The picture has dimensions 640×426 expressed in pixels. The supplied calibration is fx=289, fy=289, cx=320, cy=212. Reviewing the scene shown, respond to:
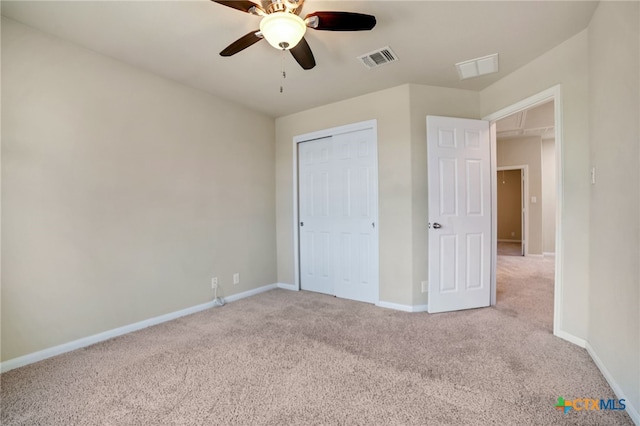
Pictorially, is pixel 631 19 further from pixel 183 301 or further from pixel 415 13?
pixel 183 301

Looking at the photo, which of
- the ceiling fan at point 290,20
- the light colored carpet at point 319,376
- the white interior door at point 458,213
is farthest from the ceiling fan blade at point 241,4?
the light colored carpet at point 319,376

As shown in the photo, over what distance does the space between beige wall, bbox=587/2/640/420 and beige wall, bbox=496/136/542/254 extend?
5095 millimetres

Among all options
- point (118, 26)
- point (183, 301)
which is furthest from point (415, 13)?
point (183, 301)

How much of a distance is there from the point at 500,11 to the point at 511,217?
790cm

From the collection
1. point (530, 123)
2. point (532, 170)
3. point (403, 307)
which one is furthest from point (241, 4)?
point (532, 170)

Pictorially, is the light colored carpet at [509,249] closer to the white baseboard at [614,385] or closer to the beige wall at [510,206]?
the beige wall at [510,206]

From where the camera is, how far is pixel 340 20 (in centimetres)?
169

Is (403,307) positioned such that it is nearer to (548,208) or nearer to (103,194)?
(103,194)

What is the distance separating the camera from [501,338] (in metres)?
2.45

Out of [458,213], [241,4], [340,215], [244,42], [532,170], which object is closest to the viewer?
[241,4]

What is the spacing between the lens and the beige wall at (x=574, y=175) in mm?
2242

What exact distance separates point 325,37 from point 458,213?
219 centimetres

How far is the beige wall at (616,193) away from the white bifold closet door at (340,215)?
1894 millimetres

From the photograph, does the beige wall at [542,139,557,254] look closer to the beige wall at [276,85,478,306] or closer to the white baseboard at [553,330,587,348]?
the beige wall at [276,85,478,306]
